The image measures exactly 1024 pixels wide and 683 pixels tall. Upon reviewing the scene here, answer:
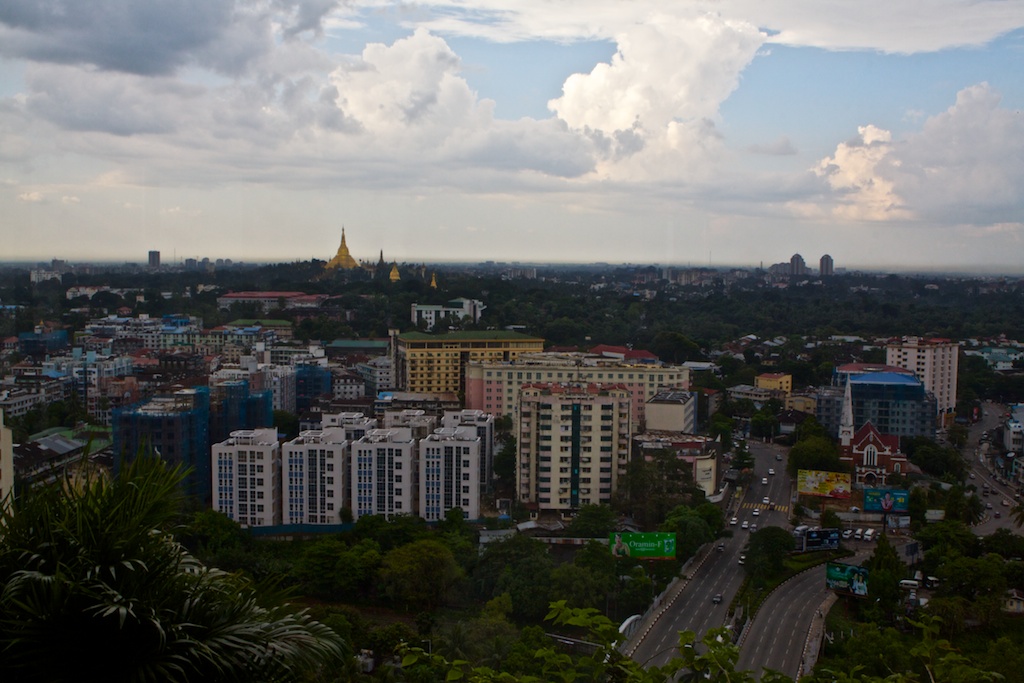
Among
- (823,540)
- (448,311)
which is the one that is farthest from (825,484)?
(448,311)

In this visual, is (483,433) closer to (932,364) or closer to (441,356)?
(441,356)

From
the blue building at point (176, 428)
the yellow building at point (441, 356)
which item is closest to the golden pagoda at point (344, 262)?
the yellow building at point (441, 356)

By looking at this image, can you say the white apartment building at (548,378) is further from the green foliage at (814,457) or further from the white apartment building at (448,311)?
the white apartment building at (448,311)

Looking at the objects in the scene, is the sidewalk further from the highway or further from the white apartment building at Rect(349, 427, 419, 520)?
the white apartment building at Rect(349, 427, 419, 520)

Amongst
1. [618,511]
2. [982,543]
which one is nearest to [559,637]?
[618,511]

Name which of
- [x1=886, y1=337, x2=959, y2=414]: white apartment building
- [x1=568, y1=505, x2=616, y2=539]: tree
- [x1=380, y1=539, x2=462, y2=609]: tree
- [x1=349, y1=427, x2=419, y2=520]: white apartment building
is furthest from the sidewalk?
[x1=886, y1=337, x2=959, y2=414]: white apartment building

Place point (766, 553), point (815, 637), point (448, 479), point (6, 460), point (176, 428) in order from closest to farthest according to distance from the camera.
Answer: point (6, 460) < point (815, 637) < point (766, 553) < point (448, 479) < point (176, 428)

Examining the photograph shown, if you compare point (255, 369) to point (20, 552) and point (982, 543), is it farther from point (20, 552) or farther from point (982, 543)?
point (20, 552)
